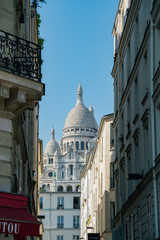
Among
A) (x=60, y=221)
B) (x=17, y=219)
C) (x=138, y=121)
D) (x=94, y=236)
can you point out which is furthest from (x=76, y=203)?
(x=17, y=219)

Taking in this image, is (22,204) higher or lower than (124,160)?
lower

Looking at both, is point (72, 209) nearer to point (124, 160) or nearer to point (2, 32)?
point (124, 160)

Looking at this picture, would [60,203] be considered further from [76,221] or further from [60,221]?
[76,221]

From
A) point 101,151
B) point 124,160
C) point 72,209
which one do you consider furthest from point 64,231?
point 124,160

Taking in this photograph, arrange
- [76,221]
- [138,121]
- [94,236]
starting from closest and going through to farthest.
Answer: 1. [138,121]
2. [94,236]
3. [76,221]

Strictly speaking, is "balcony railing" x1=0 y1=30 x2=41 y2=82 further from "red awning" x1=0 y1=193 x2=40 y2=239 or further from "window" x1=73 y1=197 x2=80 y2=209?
"window" x1=73 y1=197 x2=80 y2=209

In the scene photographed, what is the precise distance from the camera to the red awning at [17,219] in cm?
1094

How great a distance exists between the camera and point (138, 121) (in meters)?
26.5

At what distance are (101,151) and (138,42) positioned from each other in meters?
24.0

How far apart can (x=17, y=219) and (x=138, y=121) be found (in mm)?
15905

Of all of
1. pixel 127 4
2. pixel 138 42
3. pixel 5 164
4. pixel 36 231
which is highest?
pixel 127 4

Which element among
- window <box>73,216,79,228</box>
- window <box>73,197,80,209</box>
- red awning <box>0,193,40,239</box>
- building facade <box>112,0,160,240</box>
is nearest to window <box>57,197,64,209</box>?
window <box>73,197,80,209</box>

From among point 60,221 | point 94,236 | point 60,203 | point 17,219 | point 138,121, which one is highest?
point 60,203

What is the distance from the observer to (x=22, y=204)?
488 inches
